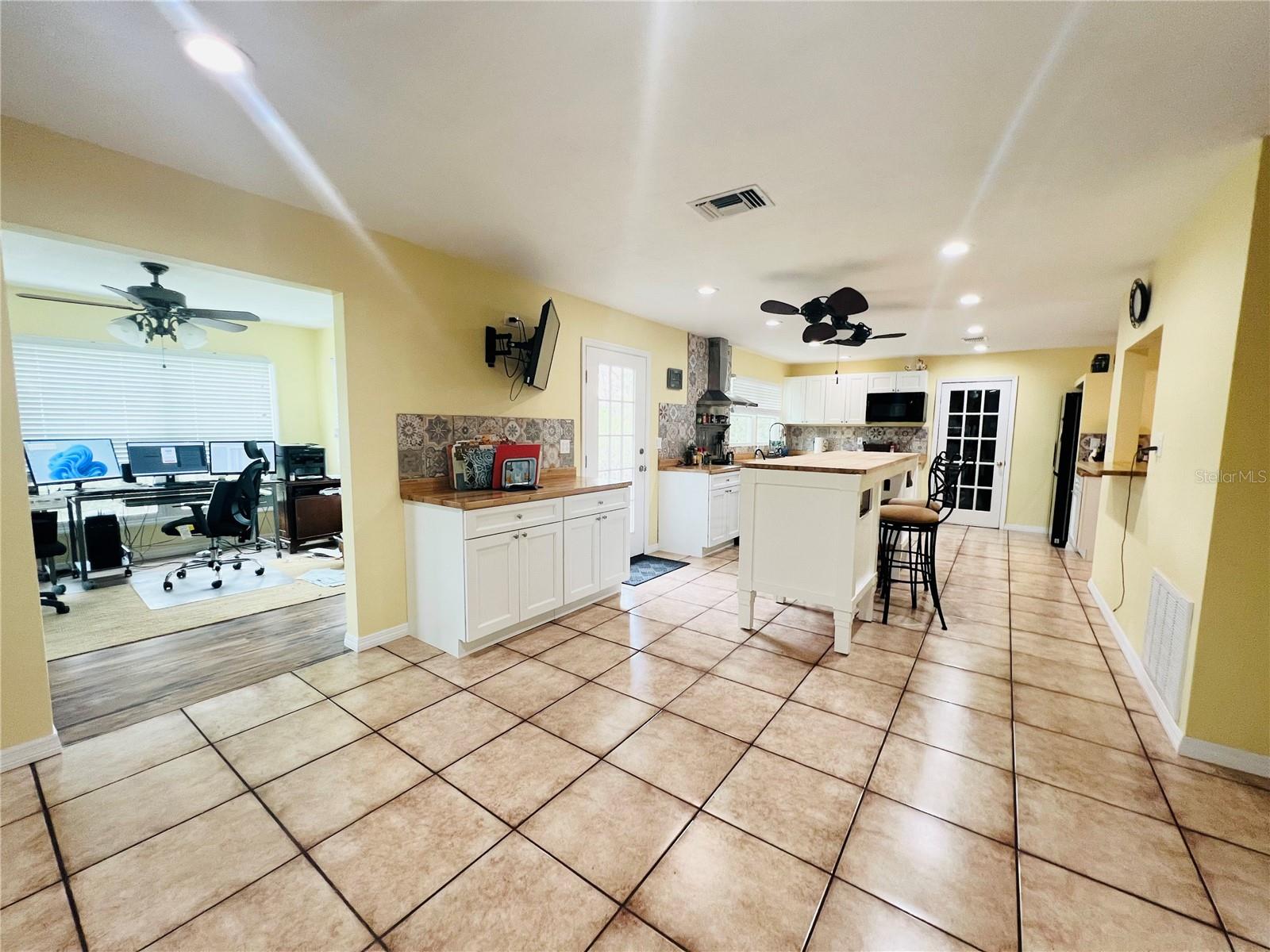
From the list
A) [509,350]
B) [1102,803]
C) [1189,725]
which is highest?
[509,350]

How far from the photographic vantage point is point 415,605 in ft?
10.3

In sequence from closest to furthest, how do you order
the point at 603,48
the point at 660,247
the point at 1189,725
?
the point at 603,48 < the point at 1189,725 < the point at 660,247

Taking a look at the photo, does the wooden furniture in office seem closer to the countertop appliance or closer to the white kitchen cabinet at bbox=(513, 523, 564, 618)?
the white kitchen cabinet at bbox=(513, 523, 564, 618)

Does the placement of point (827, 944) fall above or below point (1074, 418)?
below

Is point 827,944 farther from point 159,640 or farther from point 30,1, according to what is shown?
point 159,640

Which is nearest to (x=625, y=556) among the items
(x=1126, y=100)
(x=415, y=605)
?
(x=415, y=605)

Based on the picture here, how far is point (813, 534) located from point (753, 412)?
4442 millimetres

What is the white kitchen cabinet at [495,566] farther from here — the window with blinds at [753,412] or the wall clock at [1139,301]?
the wall clock at [1139,301]

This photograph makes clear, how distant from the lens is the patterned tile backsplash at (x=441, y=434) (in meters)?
3.11

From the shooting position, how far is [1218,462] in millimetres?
1970

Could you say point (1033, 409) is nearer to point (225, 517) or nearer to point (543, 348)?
point (543, 348)

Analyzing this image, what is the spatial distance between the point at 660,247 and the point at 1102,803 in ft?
10.7

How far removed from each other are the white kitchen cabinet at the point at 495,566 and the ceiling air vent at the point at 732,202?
192cm

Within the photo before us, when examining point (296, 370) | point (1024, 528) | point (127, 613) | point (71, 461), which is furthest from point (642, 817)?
point (1024, 528)
